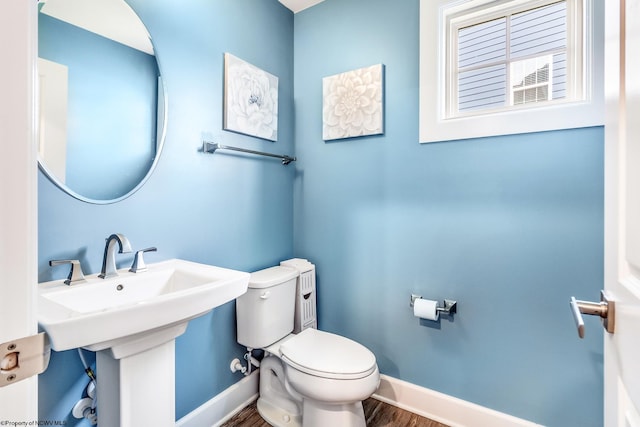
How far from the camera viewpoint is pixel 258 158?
70.7 inches

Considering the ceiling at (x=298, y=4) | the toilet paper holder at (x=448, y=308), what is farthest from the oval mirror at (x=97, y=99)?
the toilet paper holder at (x=448, y=308)

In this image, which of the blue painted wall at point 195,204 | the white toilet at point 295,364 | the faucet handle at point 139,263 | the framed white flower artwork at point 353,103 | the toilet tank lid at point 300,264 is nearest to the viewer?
the blue painted wall at point 195,204

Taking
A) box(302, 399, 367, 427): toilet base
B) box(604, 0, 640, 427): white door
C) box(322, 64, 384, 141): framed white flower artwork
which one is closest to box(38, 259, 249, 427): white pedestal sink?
box(302, 399, 367, 427): toilet base

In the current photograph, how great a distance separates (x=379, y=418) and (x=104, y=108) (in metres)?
1.96

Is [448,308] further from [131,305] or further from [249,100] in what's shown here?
[249,100]

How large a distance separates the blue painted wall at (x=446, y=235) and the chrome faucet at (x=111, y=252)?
1124 mm

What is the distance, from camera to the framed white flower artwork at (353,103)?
1730 mm

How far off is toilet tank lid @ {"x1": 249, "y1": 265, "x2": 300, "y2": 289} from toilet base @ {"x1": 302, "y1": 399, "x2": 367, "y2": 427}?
0.59 meters

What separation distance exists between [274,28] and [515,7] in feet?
4.41

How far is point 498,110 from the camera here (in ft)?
4.83

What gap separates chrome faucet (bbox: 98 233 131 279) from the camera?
1.08 metres

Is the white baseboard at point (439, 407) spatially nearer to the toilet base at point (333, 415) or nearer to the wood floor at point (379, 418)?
the wood floor at point (379, 418)

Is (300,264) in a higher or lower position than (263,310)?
higher

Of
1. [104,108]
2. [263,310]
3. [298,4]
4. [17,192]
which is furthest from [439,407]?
[298,4]
